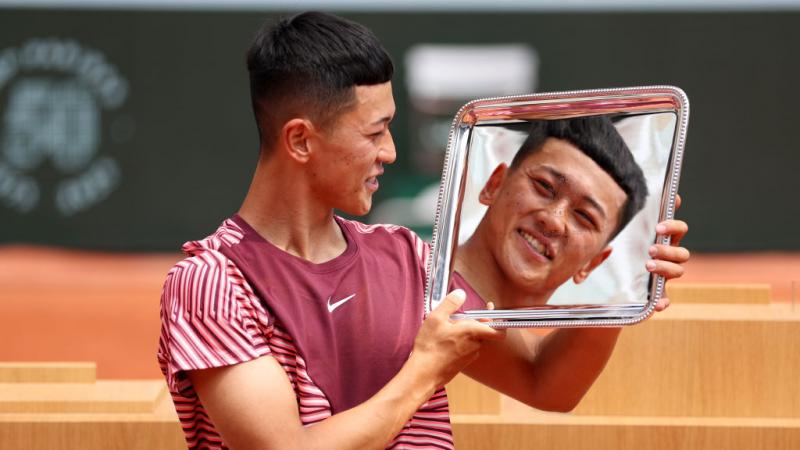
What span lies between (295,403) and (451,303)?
268mm

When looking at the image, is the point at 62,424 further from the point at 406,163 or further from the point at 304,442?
the point at 406,163

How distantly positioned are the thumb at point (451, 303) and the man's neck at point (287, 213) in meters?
0.20

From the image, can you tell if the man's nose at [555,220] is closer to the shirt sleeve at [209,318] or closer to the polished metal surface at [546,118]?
the polished metal surface at [546,118]

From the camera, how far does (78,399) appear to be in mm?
2559

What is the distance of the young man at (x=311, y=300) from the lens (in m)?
1.71

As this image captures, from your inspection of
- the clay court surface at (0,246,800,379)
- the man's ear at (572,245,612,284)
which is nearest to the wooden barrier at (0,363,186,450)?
the man's ear at (572,245,612,284)

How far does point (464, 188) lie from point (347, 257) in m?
0.27

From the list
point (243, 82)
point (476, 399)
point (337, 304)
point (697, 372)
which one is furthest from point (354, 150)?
point (243, 82)

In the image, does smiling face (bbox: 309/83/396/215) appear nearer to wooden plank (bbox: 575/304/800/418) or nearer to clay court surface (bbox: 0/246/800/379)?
wooden plank (bbox: 575/304/800/418)

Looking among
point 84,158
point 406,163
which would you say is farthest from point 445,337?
point 84,158

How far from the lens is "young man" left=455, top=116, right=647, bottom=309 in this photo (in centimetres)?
194

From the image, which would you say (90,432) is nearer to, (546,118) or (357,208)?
(357,208)

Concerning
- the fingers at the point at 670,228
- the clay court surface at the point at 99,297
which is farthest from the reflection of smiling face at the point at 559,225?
the clay court surface at the point at 99,297

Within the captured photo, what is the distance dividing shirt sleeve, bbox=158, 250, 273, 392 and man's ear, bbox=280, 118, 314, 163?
0.20 m
